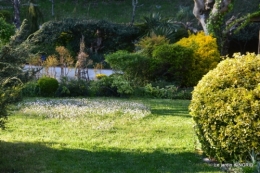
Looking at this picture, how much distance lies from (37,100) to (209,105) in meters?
6.46

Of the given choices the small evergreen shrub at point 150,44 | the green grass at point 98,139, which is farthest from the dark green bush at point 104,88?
the small evergreen shrub at point 150,44

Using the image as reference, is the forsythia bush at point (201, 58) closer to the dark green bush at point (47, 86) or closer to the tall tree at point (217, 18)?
the tall tree at point (217, 18)

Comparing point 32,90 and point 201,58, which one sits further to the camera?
point 201,58

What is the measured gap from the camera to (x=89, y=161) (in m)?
6.45

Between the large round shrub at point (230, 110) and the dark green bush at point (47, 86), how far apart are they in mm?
7105

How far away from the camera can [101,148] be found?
7164 mm

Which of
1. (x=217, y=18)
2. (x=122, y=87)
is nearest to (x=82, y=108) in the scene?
(x=122, y=87)

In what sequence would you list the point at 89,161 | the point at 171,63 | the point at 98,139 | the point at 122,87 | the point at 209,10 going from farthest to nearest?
the point at 209,10 < the point at 171,63 < the point at 122,87 < the point at 98,139 < the point at 89,161

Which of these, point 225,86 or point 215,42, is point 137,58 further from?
point 225,86

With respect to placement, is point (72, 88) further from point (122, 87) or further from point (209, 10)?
point (209, 10)

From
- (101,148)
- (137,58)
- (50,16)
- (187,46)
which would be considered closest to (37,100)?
(137,58)

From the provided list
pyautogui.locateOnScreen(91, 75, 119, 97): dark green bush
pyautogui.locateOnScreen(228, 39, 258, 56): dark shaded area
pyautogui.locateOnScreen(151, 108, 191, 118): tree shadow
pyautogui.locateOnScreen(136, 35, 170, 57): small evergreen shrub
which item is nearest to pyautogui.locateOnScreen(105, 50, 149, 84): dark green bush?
pyautogui.locateOnScreen(136, 35, 170, 57): small evergreen shrub

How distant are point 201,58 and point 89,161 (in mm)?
9348

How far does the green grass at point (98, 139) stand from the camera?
20.5 ft
